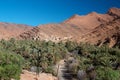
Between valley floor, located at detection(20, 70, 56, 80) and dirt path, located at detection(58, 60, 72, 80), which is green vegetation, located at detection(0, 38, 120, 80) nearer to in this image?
dirt path, located at detection(58, 60, 72, 80)

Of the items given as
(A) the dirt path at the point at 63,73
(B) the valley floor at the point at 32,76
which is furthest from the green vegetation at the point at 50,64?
(B) the valley floor at the point at 32,76

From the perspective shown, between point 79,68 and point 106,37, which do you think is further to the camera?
point 106,37

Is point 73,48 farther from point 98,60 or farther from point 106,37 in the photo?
point 98,60

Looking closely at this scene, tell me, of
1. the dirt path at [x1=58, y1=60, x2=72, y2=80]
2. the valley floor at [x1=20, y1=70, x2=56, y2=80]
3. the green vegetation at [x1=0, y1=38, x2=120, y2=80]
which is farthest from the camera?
the dirt path at [x1=58, y1=60, x2=72, y2=80]

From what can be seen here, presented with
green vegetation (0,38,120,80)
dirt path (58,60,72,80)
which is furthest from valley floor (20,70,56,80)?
dirt path (58,60,72,80)

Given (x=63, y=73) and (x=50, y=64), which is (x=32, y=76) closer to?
(x=63, y=73)

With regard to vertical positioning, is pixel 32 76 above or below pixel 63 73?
below

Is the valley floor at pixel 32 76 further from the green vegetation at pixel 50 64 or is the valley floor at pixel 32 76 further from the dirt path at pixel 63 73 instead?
the dirt path at pixel 63 73

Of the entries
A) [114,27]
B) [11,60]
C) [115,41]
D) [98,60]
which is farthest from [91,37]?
[11,60]

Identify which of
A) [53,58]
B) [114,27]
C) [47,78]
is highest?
[114,27]

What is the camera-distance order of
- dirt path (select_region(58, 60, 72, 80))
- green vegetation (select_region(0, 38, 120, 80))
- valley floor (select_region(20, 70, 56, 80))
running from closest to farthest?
green vegetation (select_region(0, 38, 120, 80)), valley floor (select_region(20, 70, 56, 80)), dirt path (select_region(58, 60, 72, 80))

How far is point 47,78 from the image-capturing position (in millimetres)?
81375

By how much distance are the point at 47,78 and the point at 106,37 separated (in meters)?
89.4

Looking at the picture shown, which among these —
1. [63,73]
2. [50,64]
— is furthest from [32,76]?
[50,64]
